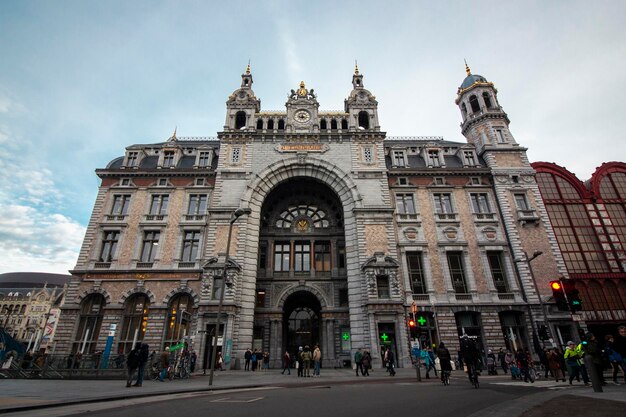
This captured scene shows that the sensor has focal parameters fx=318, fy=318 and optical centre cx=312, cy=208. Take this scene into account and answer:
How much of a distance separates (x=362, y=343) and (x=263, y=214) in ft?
51.9

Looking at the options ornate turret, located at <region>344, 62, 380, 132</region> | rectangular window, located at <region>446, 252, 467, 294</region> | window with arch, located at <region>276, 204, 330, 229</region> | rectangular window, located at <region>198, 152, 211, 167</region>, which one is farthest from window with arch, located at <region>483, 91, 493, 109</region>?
rectangular window, located at <region>198, 152, 211, 167</region>

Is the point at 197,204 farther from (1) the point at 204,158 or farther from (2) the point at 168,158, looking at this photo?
(2) the point at 168,158

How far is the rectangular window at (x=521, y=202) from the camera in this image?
103 feet

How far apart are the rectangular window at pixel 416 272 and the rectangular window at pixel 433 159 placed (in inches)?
418

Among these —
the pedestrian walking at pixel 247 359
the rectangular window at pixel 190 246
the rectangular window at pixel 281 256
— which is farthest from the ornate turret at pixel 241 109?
the pedestrian walking at pixel 247 359

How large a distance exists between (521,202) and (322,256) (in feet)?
67.8

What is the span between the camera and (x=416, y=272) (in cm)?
2909

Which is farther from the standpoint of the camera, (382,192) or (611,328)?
(382,192)

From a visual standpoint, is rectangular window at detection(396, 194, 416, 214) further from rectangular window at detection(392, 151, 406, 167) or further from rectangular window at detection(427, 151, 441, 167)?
rectangular window at detection(427, 151, 441, 167)

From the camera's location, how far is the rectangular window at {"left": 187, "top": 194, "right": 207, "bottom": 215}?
103ft

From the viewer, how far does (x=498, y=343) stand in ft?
85.9

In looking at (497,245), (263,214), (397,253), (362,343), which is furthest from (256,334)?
(497,245)

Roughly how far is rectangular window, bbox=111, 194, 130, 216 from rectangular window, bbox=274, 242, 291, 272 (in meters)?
15.3

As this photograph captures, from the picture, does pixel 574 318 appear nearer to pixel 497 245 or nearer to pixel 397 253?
pixel 497 245
